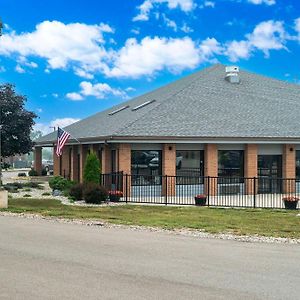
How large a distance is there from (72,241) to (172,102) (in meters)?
17.7

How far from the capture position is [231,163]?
25891mm

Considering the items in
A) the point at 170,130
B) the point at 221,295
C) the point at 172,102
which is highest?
the point at 172,102

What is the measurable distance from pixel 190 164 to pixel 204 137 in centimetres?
193

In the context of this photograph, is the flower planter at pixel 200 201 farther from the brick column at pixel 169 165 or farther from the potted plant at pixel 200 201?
the brick column at pixel 169 165

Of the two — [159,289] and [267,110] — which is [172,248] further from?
[267,110]

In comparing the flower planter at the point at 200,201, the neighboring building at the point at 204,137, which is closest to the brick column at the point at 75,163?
the neighboring building at the point at 204,137

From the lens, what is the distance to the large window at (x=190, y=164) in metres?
25.0

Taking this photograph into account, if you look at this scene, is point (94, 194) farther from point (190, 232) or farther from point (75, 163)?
point (75, 163)

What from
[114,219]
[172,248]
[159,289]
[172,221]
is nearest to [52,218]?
[114,219]

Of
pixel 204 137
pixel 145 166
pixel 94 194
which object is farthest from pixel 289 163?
pixel 94 194

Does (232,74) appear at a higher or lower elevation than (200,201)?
higher

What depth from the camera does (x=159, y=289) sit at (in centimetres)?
692

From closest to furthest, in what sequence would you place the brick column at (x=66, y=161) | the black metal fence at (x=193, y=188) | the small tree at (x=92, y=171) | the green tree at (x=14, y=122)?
the black metal fence at (x=193, y=188) → the small tree at (x=92, y=171) → the green tree at (x=14, y=122) → the brick column at (x=66, y=161)

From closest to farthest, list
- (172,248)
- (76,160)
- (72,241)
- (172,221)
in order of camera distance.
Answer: (172,248), (72,241), (172,221), (76,160)
